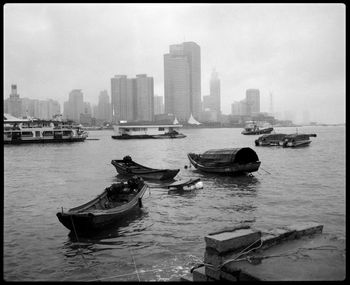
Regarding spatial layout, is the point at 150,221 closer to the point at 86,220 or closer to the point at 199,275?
the point at 86,220

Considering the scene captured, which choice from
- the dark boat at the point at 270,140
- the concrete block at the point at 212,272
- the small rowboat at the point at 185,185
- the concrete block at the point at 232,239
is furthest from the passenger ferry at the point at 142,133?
the concrete block at the point at 212,272

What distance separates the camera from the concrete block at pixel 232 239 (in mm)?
9453

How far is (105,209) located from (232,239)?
10337mm

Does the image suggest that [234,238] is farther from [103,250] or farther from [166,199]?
[166,199]

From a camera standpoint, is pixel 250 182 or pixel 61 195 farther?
pixel 250 182

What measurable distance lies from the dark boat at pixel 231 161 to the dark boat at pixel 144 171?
14.4 ft

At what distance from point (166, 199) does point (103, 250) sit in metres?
10.2

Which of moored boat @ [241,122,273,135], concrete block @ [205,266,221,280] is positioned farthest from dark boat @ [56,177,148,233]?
moored boat @ [241,122,273,135]

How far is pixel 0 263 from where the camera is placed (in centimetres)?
1065

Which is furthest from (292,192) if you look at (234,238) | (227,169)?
(234,238)

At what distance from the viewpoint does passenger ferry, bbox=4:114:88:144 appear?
10125 cm

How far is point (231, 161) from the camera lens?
34.5 m

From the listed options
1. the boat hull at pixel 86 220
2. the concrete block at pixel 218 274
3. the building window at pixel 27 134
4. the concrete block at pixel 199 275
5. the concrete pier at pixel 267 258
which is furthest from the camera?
the building window at pixel 27 134

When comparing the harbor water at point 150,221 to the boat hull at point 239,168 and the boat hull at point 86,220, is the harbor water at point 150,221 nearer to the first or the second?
the boat hull at point 86,220
